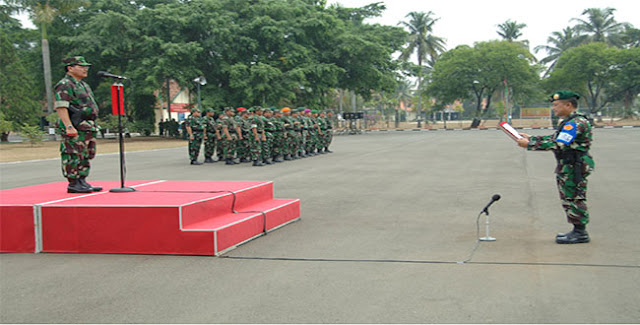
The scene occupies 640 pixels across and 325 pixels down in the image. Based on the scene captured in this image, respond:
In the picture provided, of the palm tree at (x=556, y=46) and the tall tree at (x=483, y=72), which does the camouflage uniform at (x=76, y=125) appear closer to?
the tall tree at (x=483, y=72)

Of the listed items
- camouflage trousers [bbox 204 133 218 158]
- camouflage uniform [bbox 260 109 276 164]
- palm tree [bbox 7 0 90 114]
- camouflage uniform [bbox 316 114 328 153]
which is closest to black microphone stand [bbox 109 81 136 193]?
camouflage uniform [bbox 260 109 276 164]

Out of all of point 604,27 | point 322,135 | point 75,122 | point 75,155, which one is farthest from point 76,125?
point 604,27

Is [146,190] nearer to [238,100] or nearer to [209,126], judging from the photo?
[209,126]

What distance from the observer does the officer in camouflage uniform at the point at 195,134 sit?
1769 centimetres

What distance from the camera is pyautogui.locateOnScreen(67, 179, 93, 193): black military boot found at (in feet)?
23.2

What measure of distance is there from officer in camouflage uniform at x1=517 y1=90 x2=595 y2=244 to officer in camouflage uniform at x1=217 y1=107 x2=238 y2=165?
12.4m

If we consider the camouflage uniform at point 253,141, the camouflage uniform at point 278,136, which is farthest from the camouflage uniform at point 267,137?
the camouflage uniform at point 253,141

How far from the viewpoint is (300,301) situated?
13.8ft

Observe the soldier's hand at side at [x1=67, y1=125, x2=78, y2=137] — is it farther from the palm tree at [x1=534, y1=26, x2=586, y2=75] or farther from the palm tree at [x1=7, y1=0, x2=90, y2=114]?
the palm tree at [x1=534, y1=26, x2=586, y2=75]

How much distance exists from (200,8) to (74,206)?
33.6 metres

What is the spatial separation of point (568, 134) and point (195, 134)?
13745 mm

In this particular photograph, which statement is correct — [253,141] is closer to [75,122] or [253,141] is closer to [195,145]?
[195,145]

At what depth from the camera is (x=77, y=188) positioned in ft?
23.3

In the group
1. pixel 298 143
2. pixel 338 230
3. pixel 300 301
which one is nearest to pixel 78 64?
pixel 338 230
